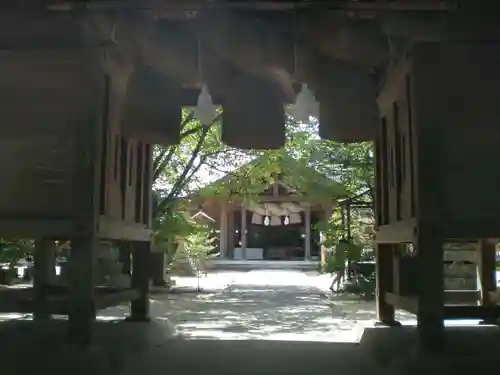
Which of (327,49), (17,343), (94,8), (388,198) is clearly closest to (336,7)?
(327,49)

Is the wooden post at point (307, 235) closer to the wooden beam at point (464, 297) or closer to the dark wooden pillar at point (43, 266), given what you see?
the wooden beam at point (464, 297)

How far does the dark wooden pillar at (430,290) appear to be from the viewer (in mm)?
4266

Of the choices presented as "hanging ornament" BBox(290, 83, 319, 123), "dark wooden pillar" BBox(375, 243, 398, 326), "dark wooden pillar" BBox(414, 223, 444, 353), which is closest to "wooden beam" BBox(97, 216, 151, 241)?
"hanging ornament" BBox(290, 83, 319, 123)

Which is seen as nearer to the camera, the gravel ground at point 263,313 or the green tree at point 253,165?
the gravel ground at point 263,313

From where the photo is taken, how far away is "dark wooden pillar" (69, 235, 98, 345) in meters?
4.41

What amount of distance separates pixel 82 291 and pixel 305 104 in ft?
9.05

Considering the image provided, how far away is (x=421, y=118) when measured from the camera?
4.43m

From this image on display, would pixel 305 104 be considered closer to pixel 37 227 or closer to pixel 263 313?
pixel 37 227

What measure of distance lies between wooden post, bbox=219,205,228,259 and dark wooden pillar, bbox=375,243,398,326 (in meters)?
23.9

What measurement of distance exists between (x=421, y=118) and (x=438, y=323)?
153 centimetres

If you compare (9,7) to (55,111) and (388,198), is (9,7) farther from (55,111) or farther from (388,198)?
(388,198)

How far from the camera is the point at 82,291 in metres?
4.43

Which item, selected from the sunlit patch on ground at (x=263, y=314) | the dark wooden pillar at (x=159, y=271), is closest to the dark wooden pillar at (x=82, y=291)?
the sunlit patch on ground at (x=263, y=314)

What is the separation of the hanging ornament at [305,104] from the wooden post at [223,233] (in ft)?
80.7
